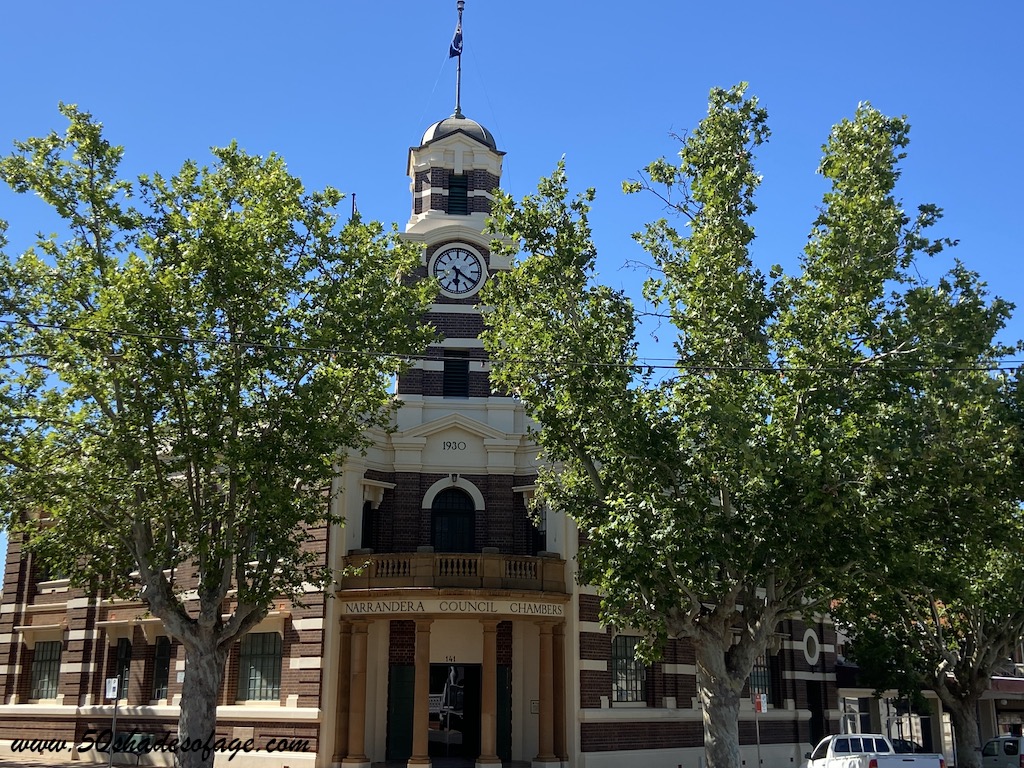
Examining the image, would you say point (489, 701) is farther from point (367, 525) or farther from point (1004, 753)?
point (1004, 753)

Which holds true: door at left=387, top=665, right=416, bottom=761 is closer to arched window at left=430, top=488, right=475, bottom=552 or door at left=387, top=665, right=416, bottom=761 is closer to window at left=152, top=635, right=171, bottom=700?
arched window at left=430, top=488, right=475, bottom=552

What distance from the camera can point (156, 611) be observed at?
19969mm

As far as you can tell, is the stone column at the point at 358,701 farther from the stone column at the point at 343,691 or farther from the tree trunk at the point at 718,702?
the tree trunk at the point at 718,702

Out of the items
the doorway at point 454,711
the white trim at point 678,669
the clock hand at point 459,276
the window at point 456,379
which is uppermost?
the clock hand at point 459,276

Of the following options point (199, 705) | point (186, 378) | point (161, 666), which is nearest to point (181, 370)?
point (186, 378)

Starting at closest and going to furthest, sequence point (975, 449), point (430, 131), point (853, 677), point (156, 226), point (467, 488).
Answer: point (975, 449), point (156, 226), point (467, 488), point (430, 131), point (853, 677)

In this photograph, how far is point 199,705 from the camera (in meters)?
19.4

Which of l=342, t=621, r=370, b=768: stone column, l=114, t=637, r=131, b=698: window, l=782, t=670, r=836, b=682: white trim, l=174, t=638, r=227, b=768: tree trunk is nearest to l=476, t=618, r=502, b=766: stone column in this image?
l=342, t=621, r=370, b=768: stone column

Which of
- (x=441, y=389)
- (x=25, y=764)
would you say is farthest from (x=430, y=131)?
(x=25, y=764)

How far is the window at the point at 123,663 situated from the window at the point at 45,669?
338 cm

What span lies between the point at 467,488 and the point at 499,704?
19.5 ft

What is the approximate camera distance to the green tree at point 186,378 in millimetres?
19391

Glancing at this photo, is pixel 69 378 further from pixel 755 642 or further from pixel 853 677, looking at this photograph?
pixel 853 677

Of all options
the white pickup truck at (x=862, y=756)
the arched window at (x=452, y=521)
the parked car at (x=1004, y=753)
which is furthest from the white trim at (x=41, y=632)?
the parked car at (x=1004, y=753)
